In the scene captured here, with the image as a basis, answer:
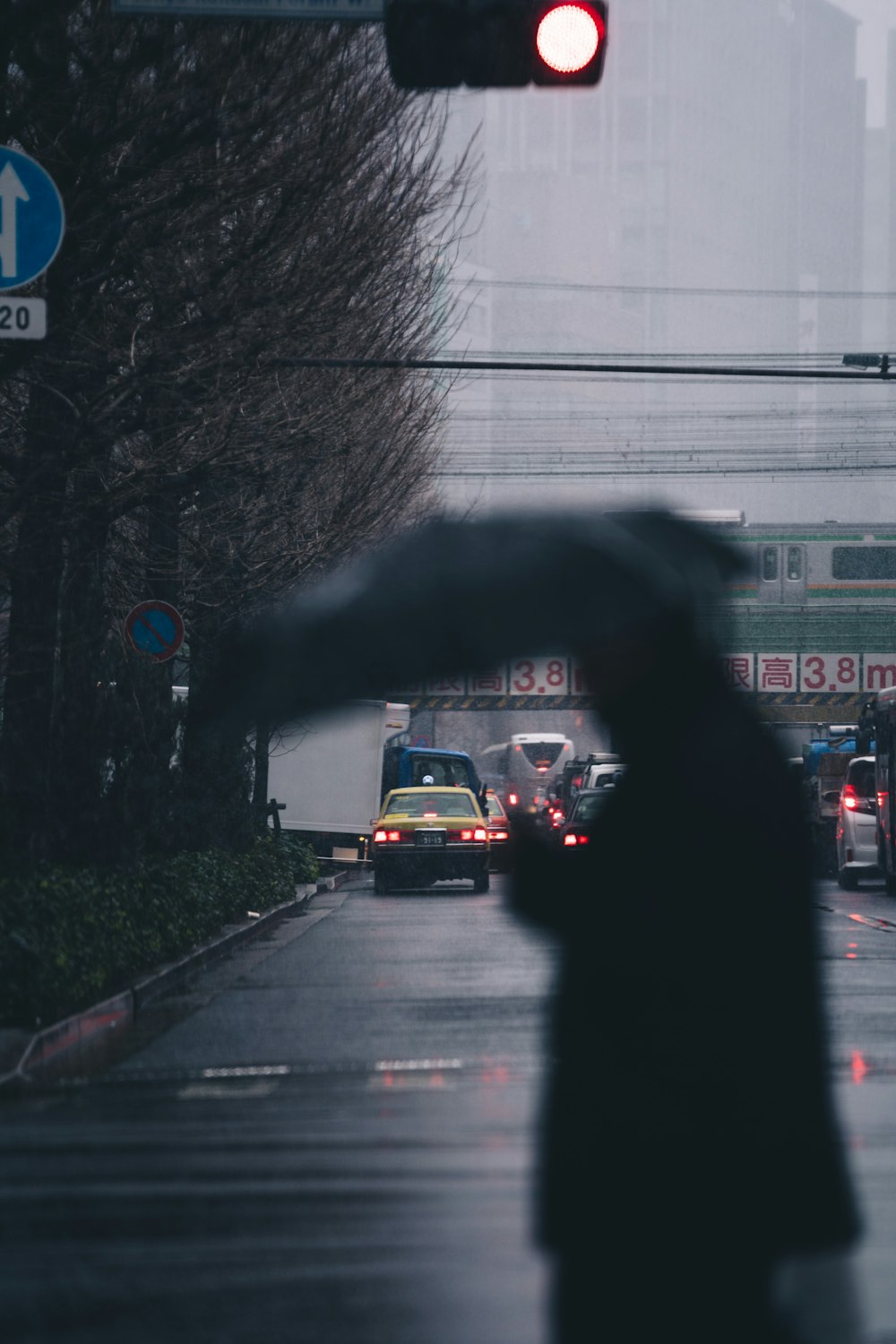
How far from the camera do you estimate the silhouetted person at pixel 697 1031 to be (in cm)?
287

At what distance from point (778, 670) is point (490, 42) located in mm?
40574

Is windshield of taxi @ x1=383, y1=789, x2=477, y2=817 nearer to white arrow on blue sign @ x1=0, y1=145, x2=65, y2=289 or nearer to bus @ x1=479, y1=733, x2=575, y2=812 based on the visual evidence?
white arrow on blue sign @ x1=0, y1=145, x2=65, y2=289

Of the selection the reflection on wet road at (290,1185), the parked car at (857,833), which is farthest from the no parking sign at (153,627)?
the parked car at (857,833)

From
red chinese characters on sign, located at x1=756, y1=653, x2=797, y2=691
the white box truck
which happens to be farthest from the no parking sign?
red chinese characters on sign, located at x1=756, y1=653, x2=797, y2=691

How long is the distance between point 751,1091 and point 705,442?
86.2 metres

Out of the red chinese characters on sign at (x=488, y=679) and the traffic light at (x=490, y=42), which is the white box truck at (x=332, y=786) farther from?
the red chinese characters on sign at (x=488, y=679)

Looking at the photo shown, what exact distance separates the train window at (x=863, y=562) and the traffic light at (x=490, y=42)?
40.0 meters

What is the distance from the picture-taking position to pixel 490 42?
28.3ft

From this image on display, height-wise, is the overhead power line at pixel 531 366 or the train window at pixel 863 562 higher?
the train window at pixel 863 562

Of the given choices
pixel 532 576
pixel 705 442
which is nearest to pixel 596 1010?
pixel 532 576

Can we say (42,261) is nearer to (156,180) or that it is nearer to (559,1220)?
(156,180)

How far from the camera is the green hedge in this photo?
12.5 metres

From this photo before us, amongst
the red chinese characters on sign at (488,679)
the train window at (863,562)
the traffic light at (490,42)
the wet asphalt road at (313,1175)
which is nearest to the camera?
the red chinese characters on sign at (488,679)

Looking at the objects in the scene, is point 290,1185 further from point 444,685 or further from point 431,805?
point 431,805
